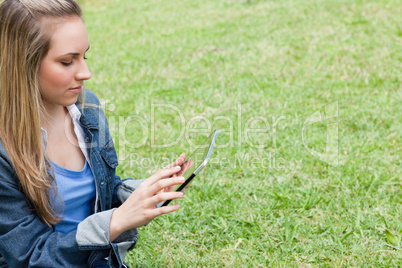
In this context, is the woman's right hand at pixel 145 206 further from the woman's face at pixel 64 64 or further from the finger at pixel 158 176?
the woman's face at pixel 64 64

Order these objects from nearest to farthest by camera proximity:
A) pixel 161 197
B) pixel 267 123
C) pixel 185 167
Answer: pixel 161 197, pixel 185 167, pixel 267 123

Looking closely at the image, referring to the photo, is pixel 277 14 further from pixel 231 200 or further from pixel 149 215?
pixel 149 215

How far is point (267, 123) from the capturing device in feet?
14.1

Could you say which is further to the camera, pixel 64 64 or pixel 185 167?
pixel 185 167

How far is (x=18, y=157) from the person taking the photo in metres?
1.66

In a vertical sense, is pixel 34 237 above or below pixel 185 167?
below

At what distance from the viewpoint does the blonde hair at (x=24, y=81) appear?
1636mm

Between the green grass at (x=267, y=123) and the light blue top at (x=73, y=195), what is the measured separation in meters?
0.84

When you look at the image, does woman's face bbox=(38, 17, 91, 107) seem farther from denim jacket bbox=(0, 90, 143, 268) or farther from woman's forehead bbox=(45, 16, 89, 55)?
denim jacket bbox=(0, 90, 143, 268)

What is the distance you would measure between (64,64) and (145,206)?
24.0 inches

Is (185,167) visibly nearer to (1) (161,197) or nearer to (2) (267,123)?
(1) (161,197)

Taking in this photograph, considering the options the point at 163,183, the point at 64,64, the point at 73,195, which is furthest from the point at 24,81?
the point at 163,183

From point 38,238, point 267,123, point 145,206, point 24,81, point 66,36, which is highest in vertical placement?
point 66,36

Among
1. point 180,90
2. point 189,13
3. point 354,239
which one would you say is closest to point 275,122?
point 180,90
